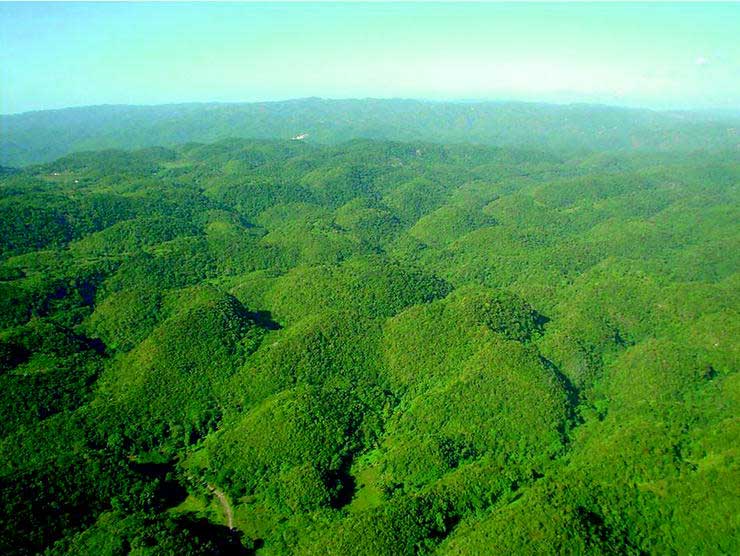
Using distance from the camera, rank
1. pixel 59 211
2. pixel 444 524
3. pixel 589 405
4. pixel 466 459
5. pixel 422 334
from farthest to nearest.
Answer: pixel 59 211 < pixel 422 334 < pixel 589 405 < pixel 466 459 < pixel 444 524

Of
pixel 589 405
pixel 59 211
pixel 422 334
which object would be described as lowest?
pixel 589 405

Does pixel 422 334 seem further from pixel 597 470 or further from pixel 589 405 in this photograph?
pixel 597 470

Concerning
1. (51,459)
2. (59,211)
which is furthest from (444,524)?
(59,211)

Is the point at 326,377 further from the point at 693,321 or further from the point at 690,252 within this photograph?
the point at 690,252

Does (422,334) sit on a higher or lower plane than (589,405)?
higher

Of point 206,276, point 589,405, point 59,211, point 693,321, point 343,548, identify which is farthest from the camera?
point 59,211

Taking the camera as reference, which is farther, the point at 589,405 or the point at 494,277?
the point at 494,277
